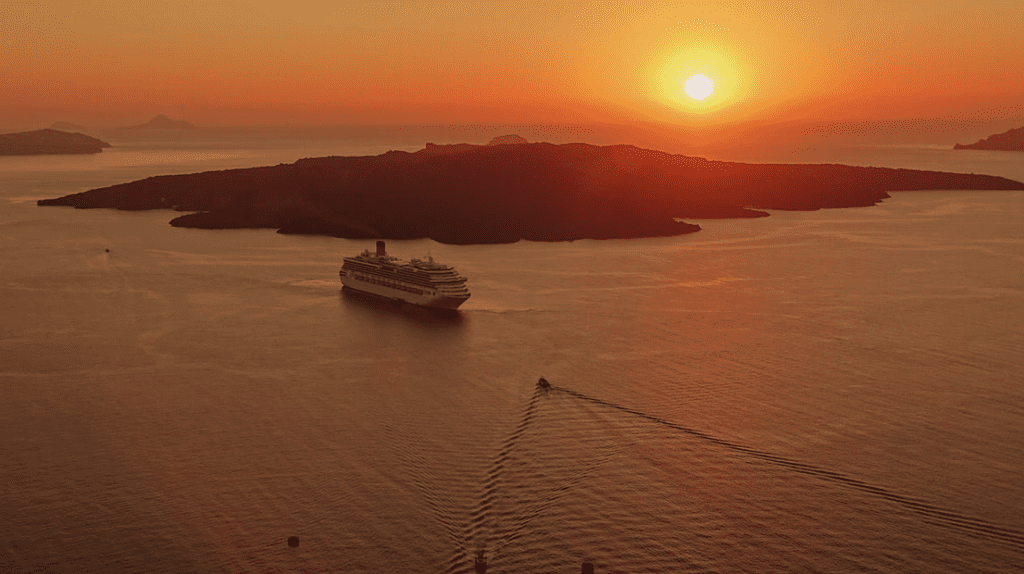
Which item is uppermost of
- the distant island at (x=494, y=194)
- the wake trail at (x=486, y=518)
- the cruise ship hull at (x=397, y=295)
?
the distant island at (x=494, y=194)

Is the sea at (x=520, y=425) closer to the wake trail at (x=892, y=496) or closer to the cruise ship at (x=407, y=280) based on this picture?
the wake trail at (x=892, y=496)

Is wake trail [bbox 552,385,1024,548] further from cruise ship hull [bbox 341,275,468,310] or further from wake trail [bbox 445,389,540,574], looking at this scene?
cruise ship hull [bbox 341,275,468,310]

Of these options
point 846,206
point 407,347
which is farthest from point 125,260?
point 846,206

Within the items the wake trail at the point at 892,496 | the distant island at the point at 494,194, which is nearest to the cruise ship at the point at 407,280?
the wake trail at the point at 892,496

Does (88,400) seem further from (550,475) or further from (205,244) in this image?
(205,244)

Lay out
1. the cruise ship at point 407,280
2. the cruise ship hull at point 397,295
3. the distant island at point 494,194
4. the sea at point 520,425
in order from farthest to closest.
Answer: the distant island at point 494,194 → the cruise ship at point 407,280 → the cruise ship hull at point 397,295 → the sea at point 520,425

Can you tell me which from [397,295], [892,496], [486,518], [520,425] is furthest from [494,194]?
[486,518]
